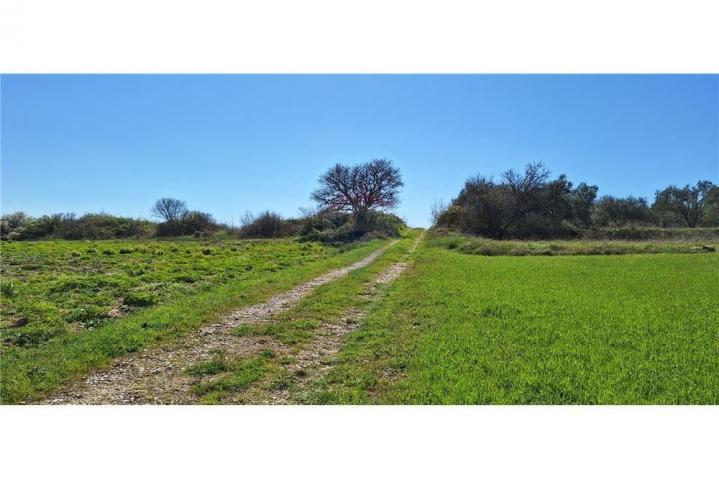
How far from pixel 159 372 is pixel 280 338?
250 cm

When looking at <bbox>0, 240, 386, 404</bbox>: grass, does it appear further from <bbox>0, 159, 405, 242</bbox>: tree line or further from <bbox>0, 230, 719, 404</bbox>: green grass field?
<bbox>0, 159, 405, 242</bbox>: tree line

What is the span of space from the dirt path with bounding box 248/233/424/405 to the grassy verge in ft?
0.35

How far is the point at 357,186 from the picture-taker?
33.1m

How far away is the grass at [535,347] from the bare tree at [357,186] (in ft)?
63.3

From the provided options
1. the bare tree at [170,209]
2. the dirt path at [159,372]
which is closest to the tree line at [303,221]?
the bare tree at [170,209]

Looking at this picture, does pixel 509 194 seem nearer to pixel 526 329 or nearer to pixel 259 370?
pixel 526 329

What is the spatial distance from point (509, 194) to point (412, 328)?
137ft

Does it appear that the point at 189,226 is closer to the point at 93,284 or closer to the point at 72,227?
the point at 72,227

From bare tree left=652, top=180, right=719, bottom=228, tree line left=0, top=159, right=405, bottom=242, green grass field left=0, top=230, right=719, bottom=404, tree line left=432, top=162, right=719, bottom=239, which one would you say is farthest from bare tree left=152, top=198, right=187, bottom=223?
bare tree left=652, top=180, right=719, bottom=228

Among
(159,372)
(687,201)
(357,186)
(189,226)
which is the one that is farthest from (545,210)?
(159,372)

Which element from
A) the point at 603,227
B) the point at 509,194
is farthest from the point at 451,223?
the point at 603,227

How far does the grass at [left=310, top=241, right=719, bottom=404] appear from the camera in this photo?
223 inches

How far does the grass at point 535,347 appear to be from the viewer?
5.67 meters

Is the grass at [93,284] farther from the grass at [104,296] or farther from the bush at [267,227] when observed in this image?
the bush at [267,227]
